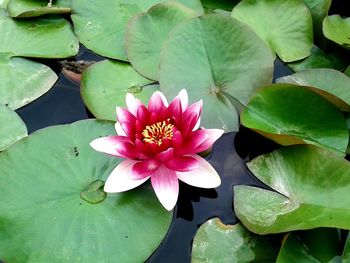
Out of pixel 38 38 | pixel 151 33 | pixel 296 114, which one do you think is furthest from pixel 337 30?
pixel 38 38

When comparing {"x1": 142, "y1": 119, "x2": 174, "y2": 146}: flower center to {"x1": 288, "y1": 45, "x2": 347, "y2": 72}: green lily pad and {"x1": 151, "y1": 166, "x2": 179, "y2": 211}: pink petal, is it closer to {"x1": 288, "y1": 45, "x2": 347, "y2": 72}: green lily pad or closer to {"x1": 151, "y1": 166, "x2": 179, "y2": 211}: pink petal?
{"x1": 151, "y1": 166, "x2": 179, "y2": 211}: pink petal

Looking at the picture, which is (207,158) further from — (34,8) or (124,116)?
(34,8)

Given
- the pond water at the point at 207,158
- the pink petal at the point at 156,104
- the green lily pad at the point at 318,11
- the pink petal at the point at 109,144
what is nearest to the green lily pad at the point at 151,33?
the pond water at the point at 207,158

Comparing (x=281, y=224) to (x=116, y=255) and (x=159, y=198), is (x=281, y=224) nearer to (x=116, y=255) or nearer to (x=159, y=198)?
(x=159, y=198)

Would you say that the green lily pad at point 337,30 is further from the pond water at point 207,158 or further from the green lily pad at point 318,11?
the pond water at point 207,158

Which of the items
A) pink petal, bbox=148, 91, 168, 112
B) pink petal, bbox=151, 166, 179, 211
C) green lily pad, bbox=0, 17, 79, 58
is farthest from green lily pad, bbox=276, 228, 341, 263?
green lily pad, bbox=0, 17, 79, 58

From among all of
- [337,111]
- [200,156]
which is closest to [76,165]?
[200,156]
